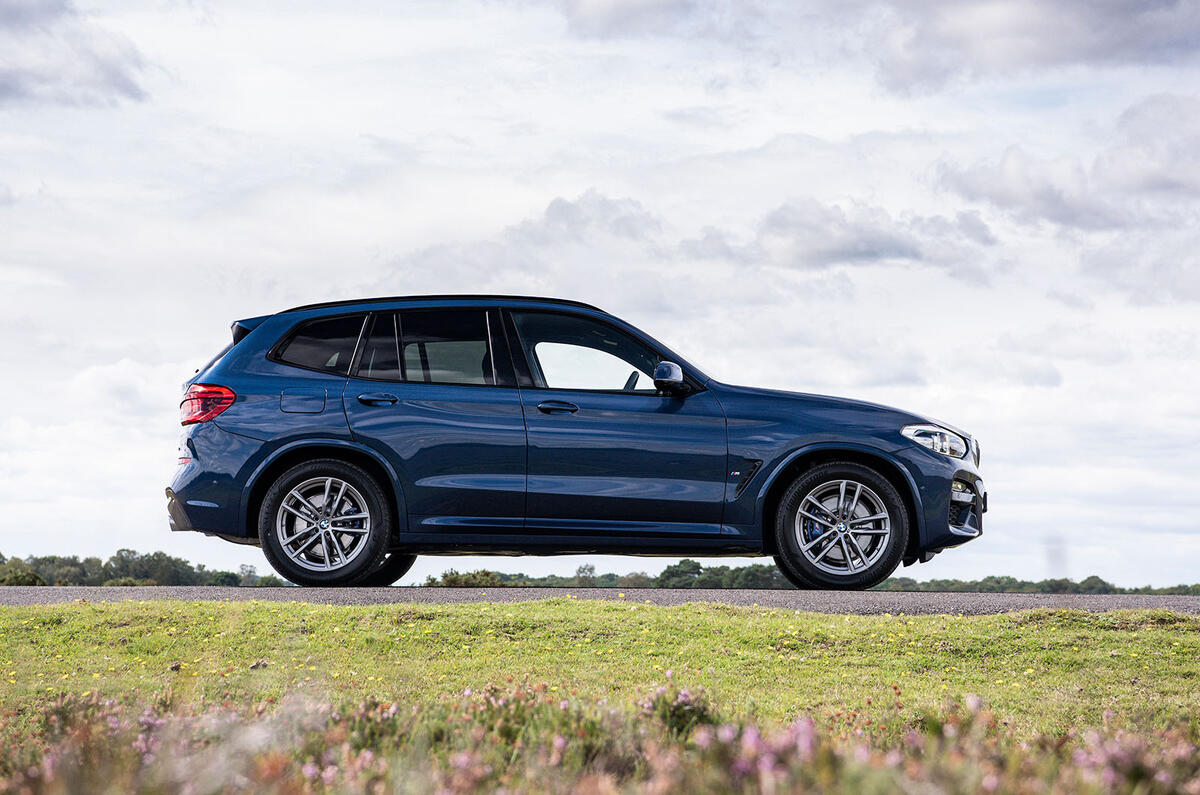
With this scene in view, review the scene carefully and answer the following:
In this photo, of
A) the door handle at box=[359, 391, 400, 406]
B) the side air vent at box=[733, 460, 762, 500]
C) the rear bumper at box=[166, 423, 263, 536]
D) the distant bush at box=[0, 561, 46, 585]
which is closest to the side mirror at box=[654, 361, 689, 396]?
the side air vent at box=[733, 460, 762, 500]

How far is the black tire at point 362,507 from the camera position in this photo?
8875mm

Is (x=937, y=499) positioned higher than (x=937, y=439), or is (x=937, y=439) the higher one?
(x=937, y=439)

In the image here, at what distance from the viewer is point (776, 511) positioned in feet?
29.3

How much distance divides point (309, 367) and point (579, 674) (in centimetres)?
374

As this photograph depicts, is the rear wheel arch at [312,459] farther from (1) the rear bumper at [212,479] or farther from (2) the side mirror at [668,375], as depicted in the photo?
(2) the side mirror at [668,375]

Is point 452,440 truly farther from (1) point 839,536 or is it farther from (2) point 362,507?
(1) point 839,536

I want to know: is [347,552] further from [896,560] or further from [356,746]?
[356,746]

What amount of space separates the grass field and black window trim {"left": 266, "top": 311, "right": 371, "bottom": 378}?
1.92 m

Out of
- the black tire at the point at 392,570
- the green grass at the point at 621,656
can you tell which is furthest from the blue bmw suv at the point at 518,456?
the black tire at the point at 392,570

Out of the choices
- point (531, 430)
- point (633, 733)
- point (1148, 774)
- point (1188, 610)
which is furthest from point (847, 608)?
point (1148, 774)

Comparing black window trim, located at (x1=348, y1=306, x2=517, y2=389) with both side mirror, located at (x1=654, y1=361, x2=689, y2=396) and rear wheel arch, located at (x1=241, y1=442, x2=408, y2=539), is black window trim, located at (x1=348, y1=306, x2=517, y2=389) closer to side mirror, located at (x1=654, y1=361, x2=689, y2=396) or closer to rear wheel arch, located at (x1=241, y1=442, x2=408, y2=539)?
rear wheel arch, located at (x1=241, y1=442, x2=408, y2=539)

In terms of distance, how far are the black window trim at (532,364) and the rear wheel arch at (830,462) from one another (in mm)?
968

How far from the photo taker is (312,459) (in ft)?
29.5

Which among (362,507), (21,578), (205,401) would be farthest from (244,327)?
(21,578)
